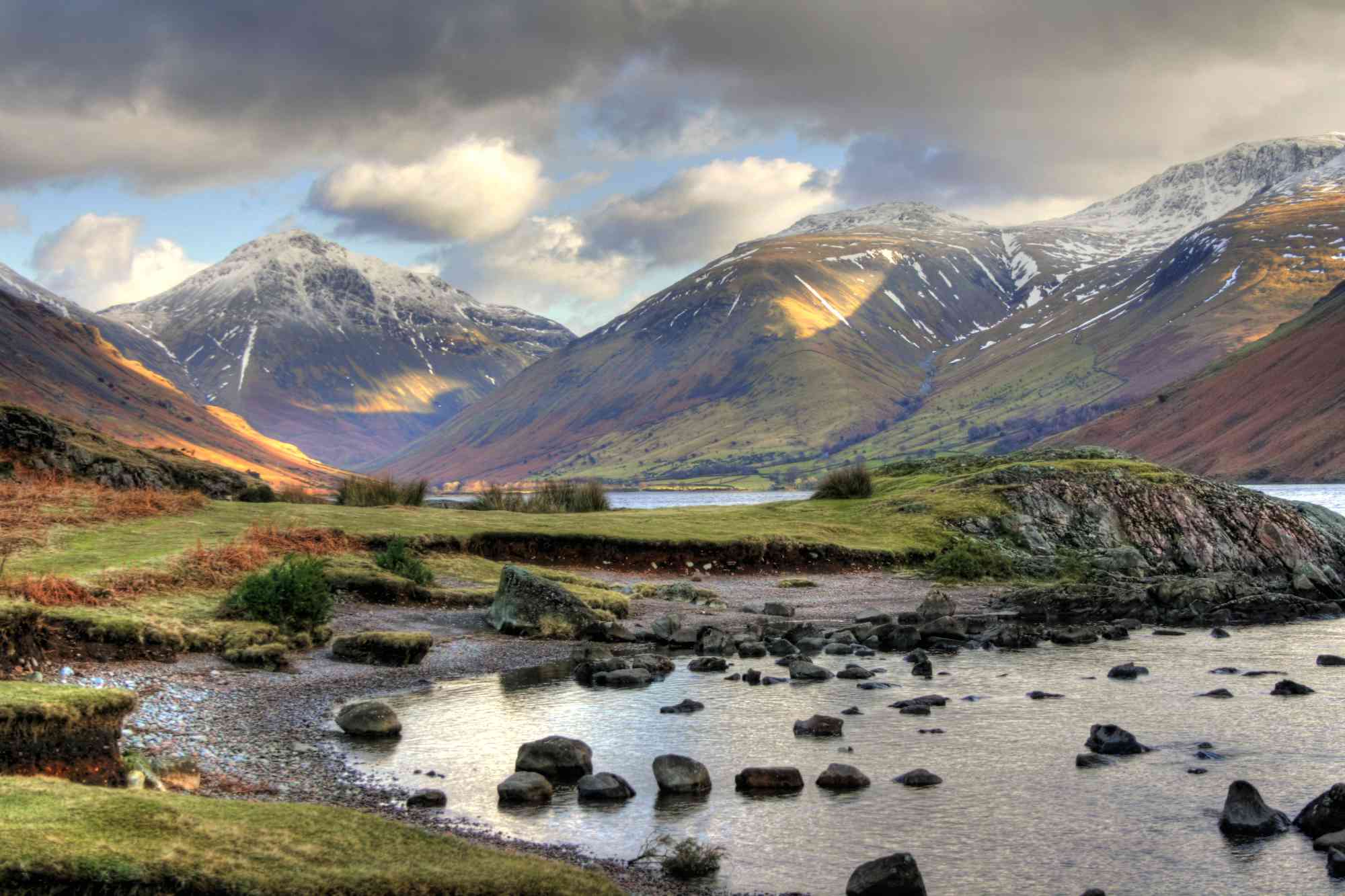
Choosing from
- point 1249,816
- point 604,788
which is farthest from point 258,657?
point 1249,816

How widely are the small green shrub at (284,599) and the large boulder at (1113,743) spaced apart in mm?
20712

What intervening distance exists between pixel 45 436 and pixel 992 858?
134ft

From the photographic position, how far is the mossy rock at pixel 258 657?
1035 inches

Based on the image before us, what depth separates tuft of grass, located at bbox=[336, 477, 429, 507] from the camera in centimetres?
5728

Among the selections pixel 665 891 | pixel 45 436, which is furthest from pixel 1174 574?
pixel 45 436

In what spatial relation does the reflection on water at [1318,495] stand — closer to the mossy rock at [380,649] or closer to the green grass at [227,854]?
the mossy rock at [380,649]

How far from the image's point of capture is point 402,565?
130 feet

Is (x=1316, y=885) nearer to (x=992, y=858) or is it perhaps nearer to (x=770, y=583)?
(x=992, y=858)

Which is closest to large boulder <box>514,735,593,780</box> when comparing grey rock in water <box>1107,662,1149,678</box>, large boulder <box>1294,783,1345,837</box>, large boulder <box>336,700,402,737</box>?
large boulder <box>336,700,402,737</box>

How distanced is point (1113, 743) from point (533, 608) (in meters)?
19.5

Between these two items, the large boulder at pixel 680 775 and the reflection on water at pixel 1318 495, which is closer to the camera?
the large boulder at pixel 680 775

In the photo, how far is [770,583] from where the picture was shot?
167 feet

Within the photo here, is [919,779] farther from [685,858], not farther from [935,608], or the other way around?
[935,608]

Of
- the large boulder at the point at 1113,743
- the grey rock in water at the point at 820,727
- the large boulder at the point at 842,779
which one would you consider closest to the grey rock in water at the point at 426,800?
the large boulder at the point at 842,779
